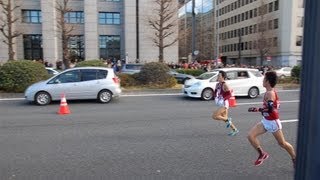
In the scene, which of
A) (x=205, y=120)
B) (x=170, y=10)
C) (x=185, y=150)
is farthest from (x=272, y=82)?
(x=170, y=10)

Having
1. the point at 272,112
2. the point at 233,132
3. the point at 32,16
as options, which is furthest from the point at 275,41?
the point at 272,112

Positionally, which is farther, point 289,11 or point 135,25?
point 289,11

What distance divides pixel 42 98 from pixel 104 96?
2.53 meters

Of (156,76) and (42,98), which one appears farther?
(156,76)

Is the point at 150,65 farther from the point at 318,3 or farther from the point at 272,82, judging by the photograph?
the point at 318,3

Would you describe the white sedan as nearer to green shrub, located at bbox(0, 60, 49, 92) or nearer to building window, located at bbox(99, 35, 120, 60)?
green shrub, located at bbox(0, 60, 49, 92)

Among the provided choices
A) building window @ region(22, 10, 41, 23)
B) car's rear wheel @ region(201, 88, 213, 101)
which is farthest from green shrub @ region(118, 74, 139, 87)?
building window @ region(22, 10, 41, 23)

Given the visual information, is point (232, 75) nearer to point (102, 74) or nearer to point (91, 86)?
point (102, 74)

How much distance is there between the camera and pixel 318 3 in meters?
1.68

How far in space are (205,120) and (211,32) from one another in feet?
293

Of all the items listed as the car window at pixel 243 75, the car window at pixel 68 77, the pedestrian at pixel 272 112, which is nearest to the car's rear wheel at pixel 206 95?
the car window at pixel 243 75

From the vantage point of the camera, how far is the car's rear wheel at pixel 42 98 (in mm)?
14820

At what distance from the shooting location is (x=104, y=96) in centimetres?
1552

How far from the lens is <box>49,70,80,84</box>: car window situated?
15320 millimetres
